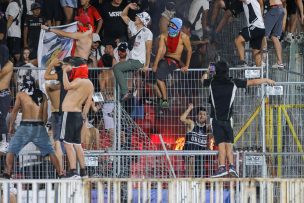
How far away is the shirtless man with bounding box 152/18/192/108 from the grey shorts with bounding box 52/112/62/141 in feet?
6.76

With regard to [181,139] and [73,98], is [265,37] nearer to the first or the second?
[181,139]

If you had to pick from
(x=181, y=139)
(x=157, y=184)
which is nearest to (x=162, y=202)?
(x=157, y=184)

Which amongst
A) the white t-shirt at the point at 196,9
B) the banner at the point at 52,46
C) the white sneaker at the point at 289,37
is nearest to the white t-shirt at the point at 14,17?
the banner at the point at 52,46

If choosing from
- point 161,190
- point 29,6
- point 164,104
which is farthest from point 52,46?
point 161,190

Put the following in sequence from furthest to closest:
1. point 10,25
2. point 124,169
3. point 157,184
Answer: point 10,25 → point 124,169 → point 157,184

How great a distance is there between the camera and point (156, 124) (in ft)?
79.5

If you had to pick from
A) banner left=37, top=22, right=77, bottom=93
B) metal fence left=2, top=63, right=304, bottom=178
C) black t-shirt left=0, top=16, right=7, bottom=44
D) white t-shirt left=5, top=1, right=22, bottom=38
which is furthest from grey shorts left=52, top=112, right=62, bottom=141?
white t-shirt left=5, top=1, right=22, bottom=38

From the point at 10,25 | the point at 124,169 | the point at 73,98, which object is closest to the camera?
the point at 73,98

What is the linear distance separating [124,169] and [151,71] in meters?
1.91

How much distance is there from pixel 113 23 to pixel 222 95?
5.05 meters

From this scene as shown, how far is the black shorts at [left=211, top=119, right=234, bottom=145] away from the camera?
2206cm

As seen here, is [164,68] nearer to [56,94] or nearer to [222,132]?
[56,94]

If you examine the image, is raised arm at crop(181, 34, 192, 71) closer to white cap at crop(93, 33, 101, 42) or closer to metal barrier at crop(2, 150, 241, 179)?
metal barrier at crop(2, 150, 241, 179)

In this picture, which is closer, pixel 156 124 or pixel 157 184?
pixel 157 184
